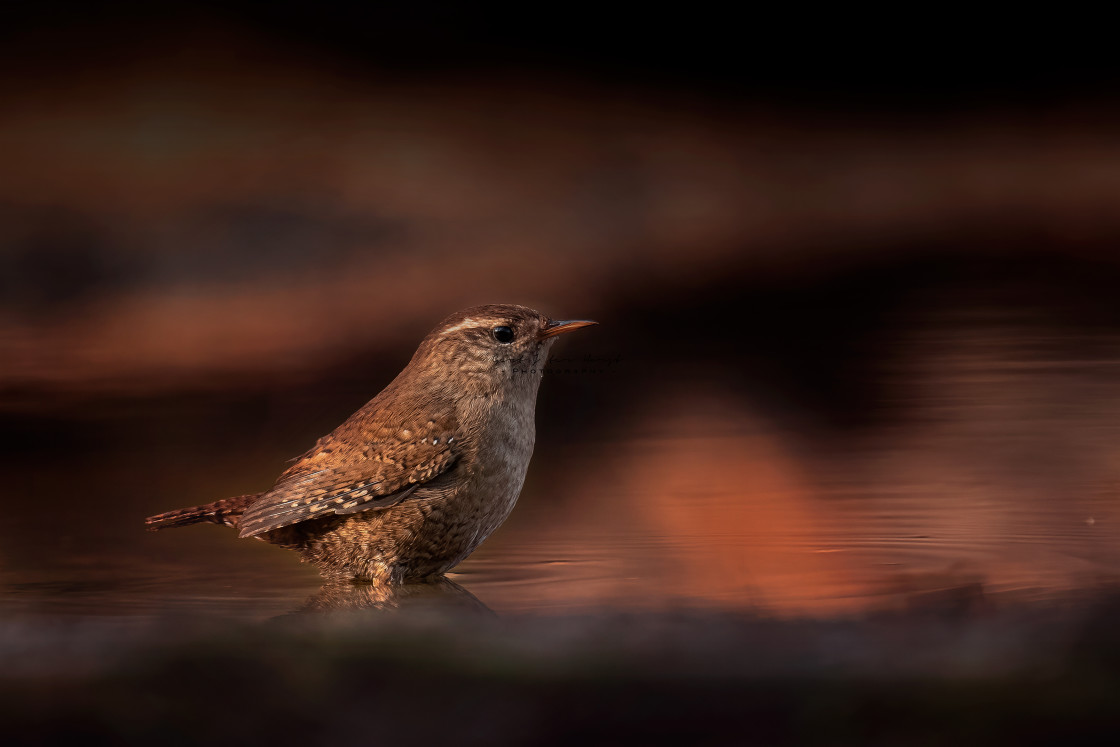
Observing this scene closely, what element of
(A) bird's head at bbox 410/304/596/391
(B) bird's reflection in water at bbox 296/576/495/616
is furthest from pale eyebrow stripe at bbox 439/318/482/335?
(B) bird's reflection in water at bbox 296/576/495/616

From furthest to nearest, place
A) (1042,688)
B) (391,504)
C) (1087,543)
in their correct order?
1. (391,504)
2. (1087,543)
3. (1042,688)

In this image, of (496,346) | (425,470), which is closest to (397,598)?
(425,470)

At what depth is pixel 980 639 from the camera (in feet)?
3.42

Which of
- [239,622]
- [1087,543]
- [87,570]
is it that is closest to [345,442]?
[87,570]

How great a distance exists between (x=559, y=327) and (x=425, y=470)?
34 centimetres

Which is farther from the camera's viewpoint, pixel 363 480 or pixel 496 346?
pixel 496 346

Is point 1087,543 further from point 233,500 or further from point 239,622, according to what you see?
point 233,500

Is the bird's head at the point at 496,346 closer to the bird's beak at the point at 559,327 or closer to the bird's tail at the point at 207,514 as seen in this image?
the bird's beak at the point at 559,327

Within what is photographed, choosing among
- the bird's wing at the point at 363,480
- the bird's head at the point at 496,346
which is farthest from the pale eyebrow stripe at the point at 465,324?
the bird's wing at the point at 363,480

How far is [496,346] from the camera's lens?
1966 millimetres

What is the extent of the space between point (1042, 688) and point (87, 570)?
1.35m

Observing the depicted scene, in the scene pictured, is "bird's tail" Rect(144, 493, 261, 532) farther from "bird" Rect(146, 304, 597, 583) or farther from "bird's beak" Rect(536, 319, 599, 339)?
"bird's beak" Rect(536, 319, 599, 339)

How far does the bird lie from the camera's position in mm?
1826

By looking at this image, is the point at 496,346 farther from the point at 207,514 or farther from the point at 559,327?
the point at 207,514
